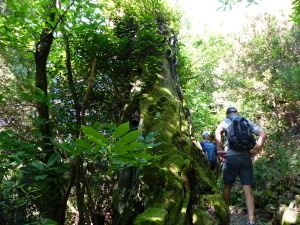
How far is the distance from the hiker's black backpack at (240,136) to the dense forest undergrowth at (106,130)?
0.69m

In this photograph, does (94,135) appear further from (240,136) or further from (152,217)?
(240,136)

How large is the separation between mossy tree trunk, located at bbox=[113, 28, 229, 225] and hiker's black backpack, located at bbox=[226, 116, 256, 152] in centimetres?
69

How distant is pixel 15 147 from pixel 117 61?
4.23 metres

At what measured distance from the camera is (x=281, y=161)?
1088 cm

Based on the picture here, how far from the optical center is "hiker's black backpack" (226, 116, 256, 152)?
5785 mm

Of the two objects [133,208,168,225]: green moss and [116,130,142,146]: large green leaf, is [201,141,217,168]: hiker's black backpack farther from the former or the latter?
[116,130,142,146]: large green leaf

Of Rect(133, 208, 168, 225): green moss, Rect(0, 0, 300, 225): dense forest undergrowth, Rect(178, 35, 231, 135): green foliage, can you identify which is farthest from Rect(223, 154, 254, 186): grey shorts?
Rect(178, 35, 231, 135): green foliage

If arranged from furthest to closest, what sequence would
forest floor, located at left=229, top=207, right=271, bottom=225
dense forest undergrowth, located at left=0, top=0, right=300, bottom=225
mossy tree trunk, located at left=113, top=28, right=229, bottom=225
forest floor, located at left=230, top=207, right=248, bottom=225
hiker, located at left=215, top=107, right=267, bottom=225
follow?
forest floor, located at left=230, top=207, right=248, bottom=225 → forest floor, located at left=229, top=207, right=271, bottom=225 → hiker, located at left=215, top=107, right=267, bottom=225 → mossy tree trunk, located at left=113, top=28, right=229, bottom=225 → dense forest undergrowth, located at left=0, top=0, right=300, bottom=225

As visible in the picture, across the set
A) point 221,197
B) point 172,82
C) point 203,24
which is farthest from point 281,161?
point 203,24

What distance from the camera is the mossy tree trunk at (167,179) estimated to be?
16.3ft

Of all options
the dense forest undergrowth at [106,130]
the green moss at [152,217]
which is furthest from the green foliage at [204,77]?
the green moss at [152,217]

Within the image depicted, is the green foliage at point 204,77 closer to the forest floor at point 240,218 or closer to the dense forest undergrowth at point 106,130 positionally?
the forest floor at point 240,218

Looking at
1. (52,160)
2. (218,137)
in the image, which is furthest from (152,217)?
(52,160)

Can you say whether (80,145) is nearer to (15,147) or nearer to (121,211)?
(15,147)
